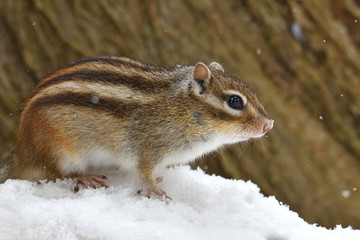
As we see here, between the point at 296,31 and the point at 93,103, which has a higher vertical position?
the point at 296,31

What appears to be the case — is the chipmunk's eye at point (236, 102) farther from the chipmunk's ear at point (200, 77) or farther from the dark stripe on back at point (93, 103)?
the dark stripe on back at point (93, 103)

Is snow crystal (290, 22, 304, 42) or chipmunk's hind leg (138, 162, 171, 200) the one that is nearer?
chipmunk's hind leg (138, 162, 171, 200)

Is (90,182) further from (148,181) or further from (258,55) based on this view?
(258,55)

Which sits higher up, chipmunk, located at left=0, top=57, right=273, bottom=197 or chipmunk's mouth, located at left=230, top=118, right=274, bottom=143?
chipmunk's mouth, located at left=230, top=118, right=274, bottom=143

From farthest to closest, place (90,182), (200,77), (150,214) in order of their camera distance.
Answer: (200,77), (90,182), (150,214)

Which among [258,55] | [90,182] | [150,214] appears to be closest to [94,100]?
[90,182]

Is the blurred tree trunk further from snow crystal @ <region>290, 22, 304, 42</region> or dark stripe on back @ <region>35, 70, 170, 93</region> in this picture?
dark stripe on back @ <region>35, 70, 170, 93</region>

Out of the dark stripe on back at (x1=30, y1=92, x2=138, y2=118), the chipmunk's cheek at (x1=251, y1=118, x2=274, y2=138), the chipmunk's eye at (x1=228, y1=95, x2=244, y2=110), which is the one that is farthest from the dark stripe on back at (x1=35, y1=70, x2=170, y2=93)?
the chipmunk's cheek at (x1=251, y1=118, x2=274, y2=138)
